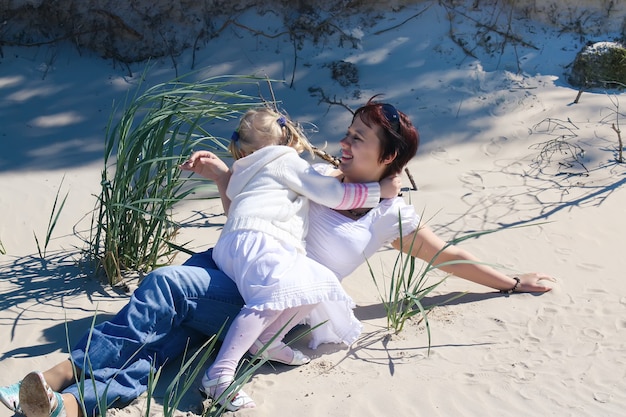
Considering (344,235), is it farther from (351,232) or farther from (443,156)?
(443,156)

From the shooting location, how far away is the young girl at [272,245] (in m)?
2.75

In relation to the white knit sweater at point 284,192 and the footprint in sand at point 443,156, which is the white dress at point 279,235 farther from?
the footprint in sand at point 443,156

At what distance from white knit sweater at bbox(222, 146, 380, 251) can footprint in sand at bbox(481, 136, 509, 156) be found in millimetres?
2491

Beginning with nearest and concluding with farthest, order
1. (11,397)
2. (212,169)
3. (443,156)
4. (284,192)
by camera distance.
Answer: (11,397)
(284,192)
(212,169)
(443,156)

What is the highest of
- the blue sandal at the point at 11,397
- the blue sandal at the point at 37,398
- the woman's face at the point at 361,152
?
the woman's face at the point at 361,152

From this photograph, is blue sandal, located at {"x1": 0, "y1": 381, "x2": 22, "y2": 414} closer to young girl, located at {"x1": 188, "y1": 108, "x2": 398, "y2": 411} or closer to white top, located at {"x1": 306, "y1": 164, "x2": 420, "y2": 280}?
young girl, located at {"x1": 188, "y1": 108, "x2": 398, "y2": 411}

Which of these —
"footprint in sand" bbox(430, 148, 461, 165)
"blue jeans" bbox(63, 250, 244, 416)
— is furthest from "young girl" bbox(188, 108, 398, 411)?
"footprint in sand" bbox(430, 148, 461, 165)

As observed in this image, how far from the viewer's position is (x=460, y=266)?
3.32 m

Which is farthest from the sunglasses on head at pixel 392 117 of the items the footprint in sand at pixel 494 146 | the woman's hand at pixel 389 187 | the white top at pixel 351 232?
the footprint in sand at pixel 494 146

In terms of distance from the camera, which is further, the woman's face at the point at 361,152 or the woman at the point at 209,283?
the woman's face at the point at 361,152

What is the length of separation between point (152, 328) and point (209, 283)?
0.26 metres

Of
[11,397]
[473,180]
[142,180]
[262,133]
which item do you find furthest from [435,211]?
[11,397]

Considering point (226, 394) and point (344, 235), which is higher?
point (344, 235)

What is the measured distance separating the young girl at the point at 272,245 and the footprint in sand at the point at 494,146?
7.92 ft
